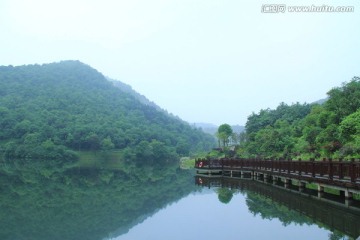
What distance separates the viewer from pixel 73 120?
319ft

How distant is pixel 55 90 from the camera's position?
370 ft

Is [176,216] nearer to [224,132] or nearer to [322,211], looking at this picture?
[322,211]

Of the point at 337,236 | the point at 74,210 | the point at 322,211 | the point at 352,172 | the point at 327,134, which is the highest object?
the point at 327,134

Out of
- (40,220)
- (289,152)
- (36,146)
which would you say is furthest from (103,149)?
(40,220)

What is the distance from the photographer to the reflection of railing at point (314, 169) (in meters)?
14.6

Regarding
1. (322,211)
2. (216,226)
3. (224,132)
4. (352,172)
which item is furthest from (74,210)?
(224,132)

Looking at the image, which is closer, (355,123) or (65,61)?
(355,123)

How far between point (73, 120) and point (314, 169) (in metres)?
84.8

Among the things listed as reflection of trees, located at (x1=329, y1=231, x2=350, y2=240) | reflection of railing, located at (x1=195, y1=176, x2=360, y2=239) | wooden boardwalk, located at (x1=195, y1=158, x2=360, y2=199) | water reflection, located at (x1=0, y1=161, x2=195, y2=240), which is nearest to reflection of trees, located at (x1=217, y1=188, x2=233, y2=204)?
reflection of railing, located at (x1=195, y1=176, x2=360, y2=239)

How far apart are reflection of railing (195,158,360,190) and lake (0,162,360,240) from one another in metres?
1.03

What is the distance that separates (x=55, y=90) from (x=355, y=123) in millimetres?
99427

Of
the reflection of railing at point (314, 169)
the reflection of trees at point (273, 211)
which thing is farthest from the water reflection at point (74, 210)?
the reflection of railing at point (314, 169)

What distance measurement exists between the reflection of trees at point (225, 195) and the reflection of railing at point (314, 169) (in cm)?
325

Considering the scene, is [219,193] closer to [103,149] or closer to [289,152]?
[289,152]
